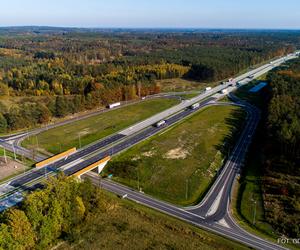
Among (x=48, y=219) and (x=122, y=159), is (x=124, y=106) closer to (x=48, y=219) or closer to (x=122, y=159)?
(x=122, y=159)

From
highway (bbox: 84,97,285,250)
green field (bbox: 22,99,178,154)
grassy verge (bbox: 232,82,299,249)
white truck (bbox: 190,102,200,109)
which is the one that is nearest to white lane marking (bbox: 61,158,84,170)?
highway (bbox: 84,97,285,250)

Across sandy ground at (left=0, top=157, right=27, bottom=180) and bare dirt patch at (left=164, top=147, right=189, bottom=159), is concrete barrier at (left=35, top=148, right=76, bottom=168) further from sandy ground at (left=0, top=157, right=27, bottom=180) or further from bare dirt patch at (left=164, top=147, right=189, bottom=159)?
bare dirt patch at (left=164, top=147, right=189, bottom=159)

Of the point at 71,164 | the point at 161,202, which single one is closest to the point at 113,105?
the point at 71,164

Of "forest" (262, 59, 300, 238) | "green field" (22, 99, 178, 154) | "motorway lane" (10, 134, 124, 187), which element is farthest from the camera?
"green field" (22, 99, 178, 154)

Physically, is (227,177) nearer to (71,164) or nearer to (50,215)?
(71,164)

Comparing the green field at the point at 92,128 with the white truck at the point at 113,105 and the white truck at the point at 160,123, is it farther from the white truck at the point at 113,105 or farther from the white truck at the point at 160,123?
the white truck at the point at 160,123

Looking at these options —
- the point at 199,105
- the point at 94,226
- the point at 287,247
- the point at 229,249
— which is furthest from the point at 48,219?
the point at 199,105
